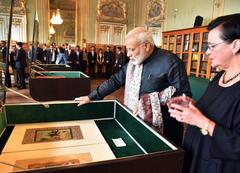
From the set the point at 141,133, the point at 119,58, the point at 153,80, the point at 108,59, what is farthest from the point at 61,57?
the point at 141,133

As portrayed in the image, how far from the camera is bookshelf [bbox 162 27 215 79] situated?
6.64 meters

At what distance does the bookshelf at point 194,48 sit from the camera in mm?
6645

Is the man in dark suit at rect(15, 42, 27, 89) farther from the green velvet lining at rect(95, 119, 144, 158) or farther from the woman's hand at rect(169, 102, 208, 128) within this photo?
the woman's hand at rect(169, 102, 208, 128)

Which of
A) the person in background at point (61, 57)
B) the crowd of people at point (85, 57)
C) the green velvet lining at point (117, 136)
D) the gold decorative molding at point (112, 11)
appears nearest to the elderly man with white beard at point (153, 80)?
the green velvet lining at point (117, 136)

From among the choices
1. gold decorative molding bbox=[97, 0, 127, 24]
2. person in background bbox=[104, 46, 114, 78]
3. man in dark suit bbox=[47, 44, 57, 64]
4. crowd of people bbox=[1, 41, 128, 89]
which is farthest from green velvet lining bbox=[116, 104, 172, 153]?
gold decorative molding bbox=[97, 0, 127, 24]

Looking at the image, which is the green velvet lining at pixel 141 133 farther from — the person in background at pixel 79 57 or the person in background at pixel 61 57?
the person in background at pixel 79 57

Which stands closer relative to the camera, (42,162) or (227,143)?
(227,143)

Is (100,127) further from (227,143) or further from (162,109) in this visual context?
(227,143)

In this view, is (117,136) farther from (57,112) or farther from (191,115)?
(191,115)

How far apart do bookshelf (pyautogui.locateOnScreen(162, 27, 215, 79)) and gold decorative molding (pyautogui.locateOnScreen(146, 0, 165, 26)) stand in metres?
1.72

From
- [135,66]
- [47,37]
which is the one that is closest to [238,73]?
[135,66]

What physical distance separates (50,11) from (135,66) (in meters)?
9.66

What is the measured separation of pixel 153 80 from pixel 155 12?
9.07 metres

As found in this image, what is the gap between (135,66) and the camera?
194cm
